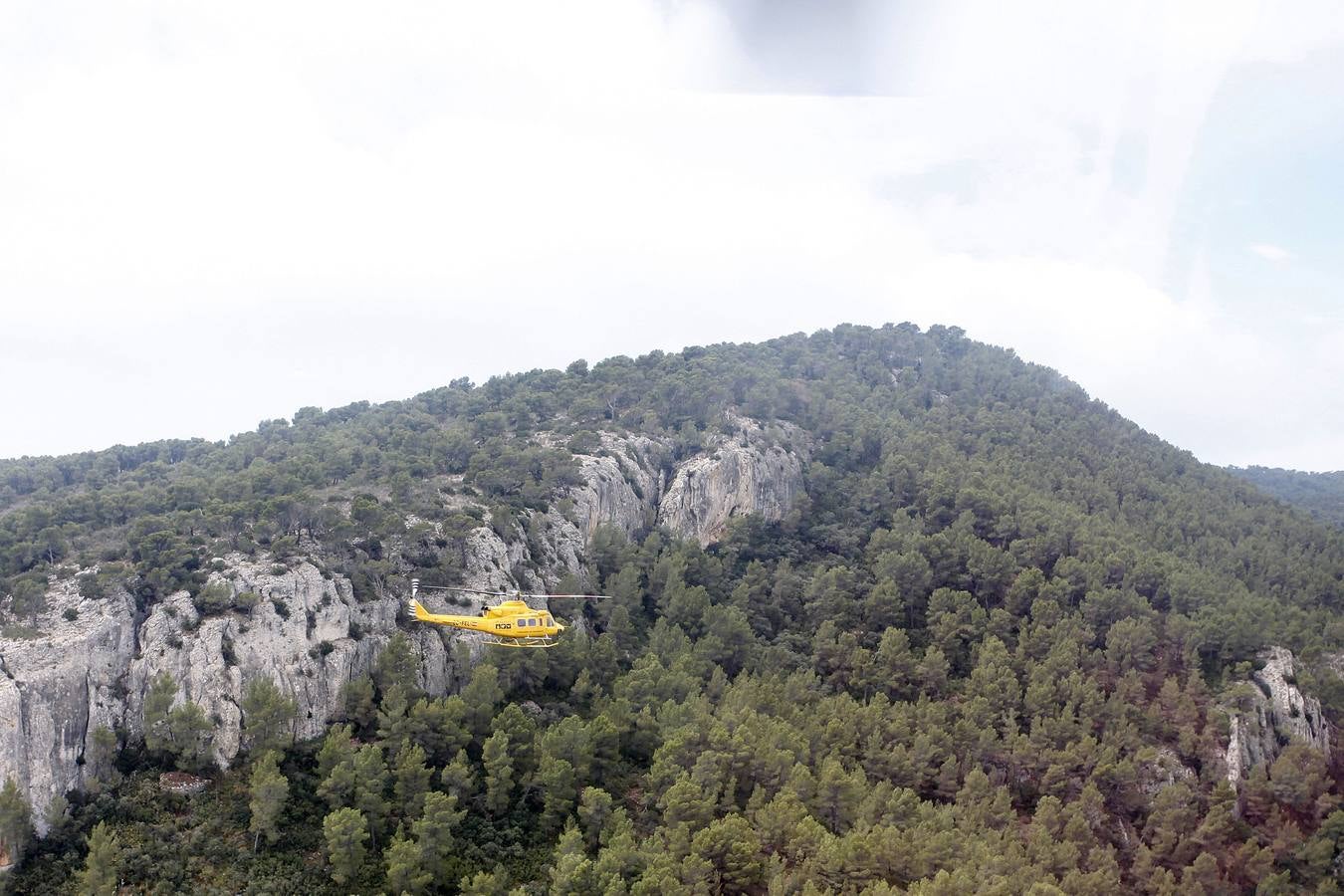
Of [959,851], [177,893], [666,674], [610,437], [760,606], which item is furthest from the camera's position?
[610,437]

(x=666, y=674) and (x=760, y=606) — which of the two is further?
(x=760, y=606)

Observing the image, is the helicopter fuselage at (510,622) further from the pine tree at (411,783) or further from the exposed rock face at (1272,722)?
the exposed rock face at (1272,722)

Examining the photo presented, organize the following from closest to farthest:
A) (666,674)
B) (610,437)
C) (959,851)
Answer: (959,851) < (666,674) < (610,437)

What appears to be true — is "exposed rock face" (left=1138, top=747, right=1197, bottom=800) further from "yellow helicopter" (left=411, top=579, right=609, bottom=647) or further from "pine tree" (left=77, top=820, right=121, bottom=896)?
"pine tree" (left=77, top=820, right=121, bottom=896)

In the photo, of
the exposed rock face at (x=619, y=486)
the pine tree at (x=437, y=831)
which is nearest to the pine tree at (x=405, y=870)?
the pine tree at (x=437, y=831)

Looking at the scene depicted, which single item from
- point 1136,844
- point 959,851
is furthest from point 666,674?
point 1136,844

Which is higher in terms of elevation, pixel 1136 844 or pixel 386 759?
pixel 386 759

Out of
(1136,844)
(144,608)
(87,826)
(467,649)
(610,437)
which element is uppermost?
(610,437)

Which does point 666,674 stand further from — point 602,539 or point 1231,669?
point 1231,669
